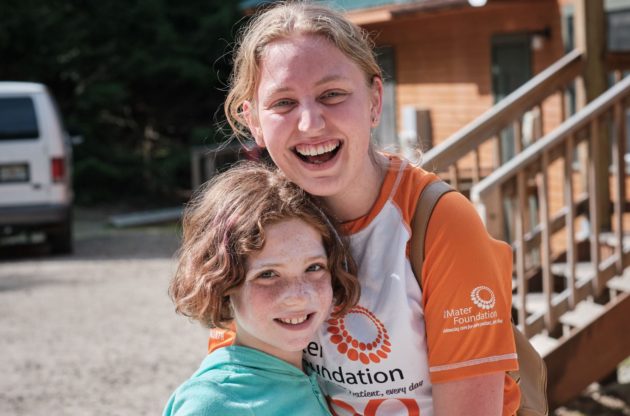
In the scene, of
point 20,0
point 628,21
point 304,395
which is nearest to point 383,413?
point 304,395

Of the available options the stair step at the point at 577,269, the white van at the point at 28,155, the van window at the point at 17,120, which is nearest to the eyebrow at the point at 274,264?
the stair step at the point at 577,269

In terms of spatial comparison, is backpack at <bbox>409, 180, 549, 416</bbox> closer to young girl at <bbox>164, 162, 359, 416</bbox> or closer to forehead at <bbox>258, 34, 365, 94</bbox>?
young girl at <bbox>164, 162, 359, 416</bbox>

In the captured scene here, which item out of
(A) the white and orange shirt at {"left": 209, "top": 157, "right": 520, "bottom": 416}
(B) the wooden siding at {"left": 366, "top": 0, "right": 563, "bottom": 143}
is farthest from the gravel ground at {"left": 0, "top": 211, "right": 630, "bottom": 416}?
(B) the wooden siding at {"left": 366, "top": 0, "right": 563, "bottom": 143}

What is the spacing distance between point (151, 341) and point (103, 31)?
45.2ft

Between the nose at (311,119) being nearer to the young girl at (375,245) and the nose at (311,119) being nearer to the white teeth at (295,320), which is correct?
the young girl at (375,245)

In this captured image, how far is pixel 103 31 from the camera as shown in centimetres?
2106

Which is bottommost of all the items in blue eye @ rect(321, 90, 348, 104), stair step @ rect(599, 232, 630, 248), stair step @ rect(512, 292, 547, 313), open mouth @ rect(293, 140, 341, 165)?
stair step @ rect(512, 292, 547, 313)

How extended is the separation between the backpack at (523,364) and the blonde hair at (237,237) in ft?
0.73

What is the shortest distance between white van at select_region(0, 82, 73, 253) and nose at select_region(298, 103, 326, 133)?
11.2 metres

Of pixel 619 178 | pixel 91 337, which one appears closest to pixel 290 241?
pixel 619 178

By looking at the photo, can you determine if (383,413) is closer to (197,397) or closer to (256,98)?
(197,397)

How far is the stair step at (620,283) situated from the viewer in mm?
5841

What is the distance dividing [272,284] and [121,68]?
758 inches

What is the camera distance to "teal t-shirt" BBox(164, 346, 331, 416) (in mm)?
2234
